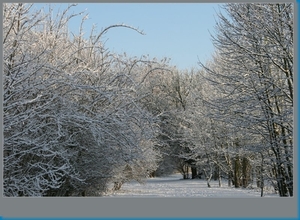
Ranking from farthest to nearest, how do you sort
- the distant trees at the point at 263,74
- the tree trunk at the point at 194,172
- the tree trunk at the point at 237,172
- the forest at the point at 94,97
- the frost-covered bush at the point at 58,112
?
the tree trunk at the point at 194,172
the tree trunk at the point at 237,172
the distant trees at the point at 263,74
the forest at the point at 94,97
the frost-covered bush at the point at 58,112

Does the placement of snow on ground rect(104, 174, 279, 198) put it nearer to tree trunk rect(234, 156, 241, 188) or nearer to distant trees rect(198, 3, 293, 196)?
tree trunk rect(234, 156, 241, 188)

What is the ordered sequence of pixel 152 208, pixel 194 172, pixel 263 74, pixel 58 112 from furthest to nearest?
pixel 194 172 < pixel 263 74 < pixel 58 112 < pixel 152 208

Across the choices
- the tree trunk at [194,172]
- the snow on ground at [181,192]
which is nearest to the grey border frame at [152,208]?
the snow on ground at [181,192]

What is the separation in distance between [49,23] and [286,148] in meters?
5.05

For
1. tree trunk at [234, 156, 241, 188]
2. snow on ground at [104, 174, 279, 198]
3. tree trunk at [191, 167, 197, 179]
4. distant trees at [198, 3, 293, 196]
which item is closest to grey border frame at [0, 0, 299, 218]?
distant trees at [198, 3, 293, 196]

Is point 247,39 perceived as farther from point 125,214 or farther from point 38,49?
point 125,214

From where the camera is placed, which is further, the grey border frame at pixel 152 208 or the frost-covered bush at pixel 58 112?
the frost-covered bush at pixel 58 112

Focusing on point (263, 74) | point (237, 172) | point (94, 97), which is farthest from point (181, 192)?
point (237, 172)

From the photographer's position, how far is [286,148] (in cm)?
777

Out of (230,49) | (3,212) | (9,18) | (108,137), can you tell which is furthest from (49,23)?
(3,212)

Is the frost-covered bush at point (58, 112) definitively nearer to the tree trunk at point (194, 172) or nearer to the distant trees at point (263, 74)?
the distant trees at point (263, 74)

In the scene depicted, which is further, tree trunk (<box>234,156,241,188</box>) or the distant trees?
tree trunk (<box>234,156,241,188</box>)

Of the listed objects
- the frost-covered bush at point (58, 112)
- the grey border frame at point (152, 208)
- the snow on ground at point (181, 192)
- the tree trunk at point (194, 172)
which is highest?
the frost-covered bush at point (58, 112)

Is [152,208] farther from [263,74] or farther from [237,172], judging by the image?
[237,172]
